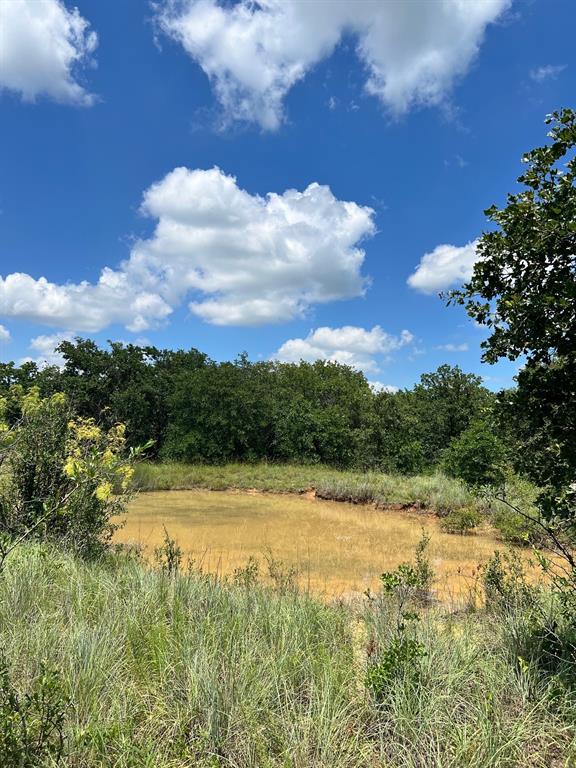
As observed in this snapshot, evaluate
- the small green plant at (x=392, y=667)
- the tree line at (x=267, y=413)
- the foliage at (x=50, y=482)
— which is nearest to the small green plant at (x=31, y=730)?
the small green plant at (x=392, y=667)

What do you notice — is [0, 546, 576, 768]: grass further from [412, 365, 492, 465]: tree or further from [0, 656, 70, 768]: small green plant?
[412, 365, 492, 465]: tree

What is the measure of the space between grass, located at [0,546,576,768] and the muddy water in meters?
2.43

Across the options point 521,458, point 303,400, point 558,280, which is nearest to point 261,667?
point 521,458

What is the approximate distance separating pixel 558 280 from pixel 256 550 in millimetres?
8546

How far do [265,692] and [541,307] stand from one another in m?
2.46

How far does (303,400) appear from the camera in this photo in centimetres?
2594

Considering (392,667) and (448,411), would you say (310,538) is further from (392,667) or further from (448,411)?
(448,411)

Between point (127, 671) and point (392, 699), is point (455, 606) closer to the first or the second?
point (392, 699)

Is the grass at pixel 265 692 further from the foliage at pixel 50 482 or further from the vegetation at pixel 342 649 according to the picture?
the foliage at pixel 50 482

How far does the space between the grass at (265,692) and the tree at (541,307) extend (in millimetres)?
1093

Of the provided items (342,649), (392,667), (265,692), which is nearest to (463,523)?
(342,649)

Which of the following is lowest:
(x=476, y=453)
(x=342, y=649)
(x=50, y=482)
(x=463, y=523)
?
(x=463, y=523)

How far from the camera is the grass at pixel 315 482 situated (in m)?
15.1

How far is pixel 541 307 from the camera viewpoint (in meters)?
2.37
